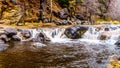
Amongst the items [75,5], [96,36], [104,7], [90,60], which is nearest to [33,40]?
[96,36]

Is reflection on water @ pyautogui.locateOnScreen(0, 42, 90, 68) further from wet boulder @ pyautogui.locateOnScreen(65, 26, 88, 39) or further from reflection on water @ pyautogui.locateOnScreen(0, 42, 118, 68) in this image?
wet boulder @ pyautogui.locateOnScreen(65, 26, 88, 39)

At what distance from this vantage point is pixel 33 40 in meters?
29.8

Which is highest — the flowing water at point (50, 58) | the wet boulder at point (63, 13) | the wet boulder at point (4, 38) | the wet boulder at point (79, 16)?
the flowing water at point (50, 58)

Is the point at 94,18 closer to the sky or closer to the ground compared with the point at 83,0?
closer to the ground

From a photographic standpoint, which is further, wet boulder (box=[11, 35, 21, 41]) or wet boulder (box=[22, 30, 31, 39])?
wet boulder (box=[22, 30, 31, 39])

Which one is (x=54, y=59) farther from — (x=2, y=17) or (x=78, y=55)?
(x=2, y=17)

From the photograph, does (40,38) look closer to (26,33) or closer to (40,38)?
(40,38)

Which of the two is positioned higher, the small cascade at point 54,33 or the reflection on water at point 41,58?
the reflection on water at point 41,58

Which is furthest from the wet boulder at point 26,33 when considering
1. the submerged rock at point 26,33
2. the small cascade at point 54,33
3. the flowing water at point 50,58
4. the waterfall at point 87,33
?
the flowing water at point 50,58

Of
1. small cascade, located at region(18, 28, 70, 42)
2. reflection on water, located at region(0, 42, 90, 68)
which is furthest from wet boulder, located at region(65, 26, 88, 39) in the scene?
reflection on water, located at region(0, 42, 90, 68)

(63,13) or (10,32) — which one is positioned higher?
(10,32)

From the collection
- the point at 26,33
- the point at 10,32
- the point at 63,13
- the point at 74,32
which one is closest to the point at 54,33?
the point at 74,32

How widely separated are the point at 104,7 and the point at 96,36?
3359 cm

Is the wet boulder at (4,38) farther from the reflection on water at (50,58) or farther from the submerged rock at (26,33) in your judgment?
the reflection on water at (50,58)
